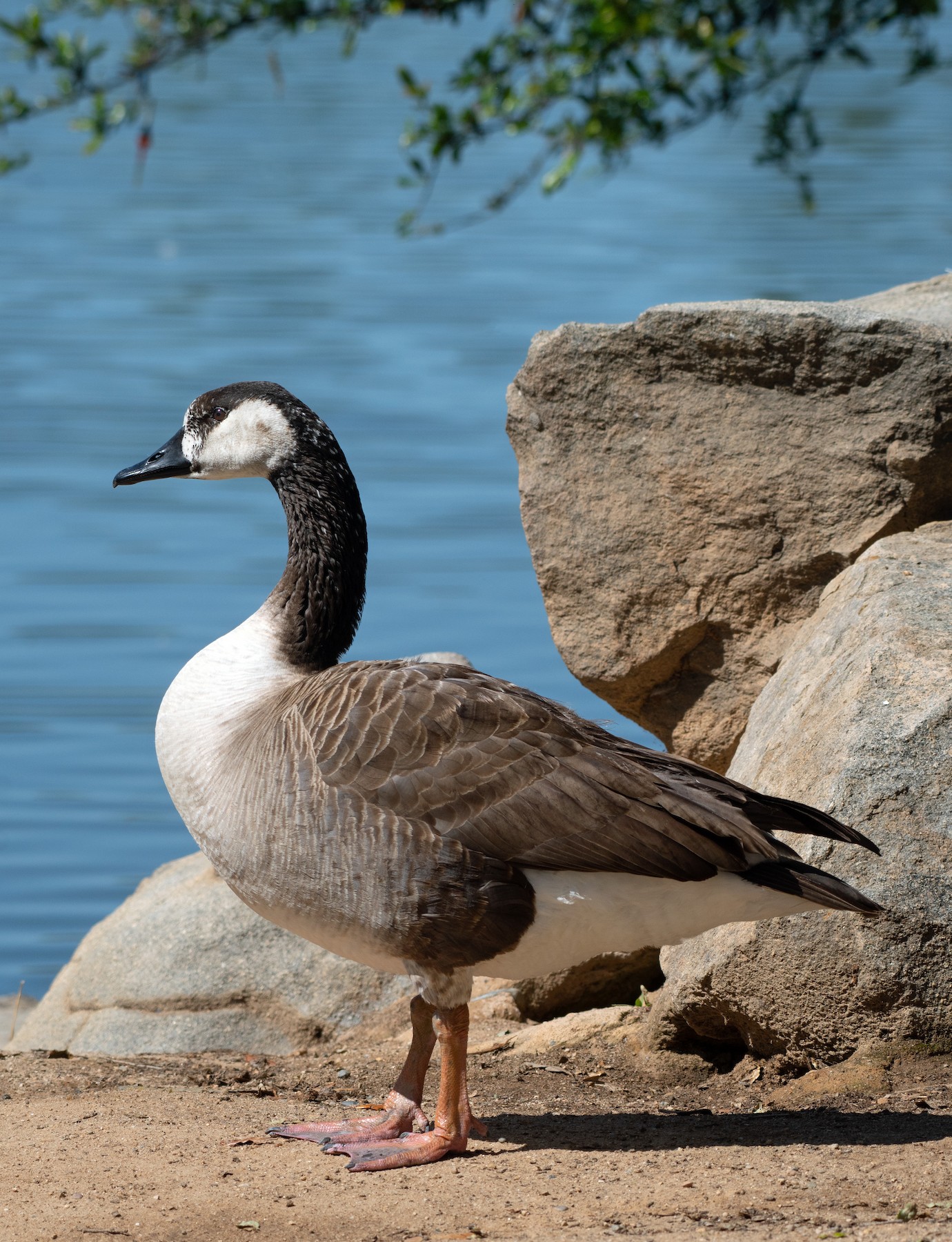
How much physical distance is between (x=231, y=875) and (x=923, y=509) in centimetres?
323

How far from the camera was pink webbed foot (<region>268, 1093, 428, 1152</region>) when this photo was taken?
200 inches

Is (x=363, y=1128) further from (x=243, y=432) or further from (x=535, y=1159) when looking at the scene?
(x=243, y=432)

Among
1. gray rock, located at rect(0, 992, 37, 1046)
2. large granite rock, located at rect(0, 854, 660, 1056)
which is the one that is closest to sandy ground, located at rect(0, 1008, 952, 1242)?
large granite rock, located at rect(0, 854, 660, 1056)

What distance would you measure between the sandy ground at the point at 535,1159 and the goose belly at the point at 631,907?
0.67 metres

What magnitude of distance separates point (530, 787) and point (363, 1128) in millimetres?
1264

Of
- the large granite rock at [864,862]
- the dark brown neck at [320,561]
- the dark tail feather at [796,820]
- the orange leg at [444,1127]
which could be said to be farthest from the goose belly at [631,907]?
the dark brown neck at [320,561]

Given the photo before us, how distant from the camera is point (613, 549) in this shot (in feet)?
22.7

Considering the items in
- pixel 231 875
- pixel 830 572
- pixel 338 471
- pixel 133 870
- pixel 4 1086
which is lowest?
pixel 133 870

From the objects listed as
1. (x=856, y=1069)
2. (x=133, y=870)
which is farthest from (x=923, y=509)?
(x=133, y=870)

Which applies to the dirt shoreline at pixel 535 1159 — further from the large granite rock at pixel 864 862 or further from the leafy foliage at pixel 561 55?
the leafy foliage at pixel 561 55

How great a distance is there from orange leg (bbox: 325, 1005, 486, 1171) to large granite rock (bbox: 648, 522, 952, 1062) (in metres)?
1.01

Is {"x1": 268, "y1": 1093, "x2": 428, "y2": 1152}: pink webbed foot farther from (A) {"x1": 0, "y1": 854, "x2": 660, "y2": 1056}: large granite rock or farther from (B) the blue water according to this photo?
(B) the blue water

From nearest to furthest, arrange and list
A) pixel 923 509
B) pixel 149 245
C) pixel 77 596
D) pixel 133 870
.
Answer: pixel 923 509
pixel 133 870
pixel 77 596
pixel 149 245

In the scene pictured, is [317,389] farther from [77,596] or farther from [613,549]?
[613,549]
